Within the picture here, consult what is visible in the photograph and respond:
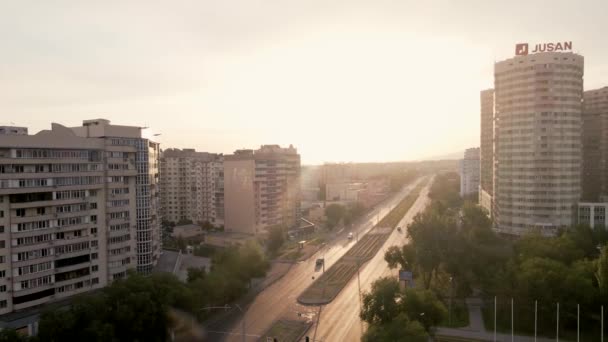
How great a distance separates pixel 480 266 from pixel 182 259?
102 feet

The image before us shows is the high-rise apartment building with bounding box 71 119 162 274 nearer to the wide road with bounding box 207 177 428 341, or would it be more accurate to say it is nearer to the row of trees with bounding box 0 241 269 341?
the row of trees with bounding box 0 241 269 341

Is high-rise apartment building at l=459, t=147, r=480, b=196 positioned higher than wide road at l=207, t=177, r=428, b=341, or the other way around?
high-rise apartment building at l=459, t=147, r=480, b=196

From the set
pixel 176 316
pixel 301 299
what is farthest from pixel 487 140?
pixel 176 316

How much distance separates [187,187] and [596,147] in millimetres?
64114

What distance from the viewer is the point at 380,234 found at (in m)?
76.1

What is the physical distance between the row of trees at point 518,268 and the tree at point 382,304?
31.5 ft

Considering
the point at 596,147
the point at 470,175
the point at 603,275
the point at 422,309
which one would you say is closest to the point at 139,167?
the point at 422,309

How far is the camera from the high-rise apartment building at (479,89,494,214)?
80000mm

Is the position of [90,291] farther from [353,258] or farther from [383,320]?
[353,258]

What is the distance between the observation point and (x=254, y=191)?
6594 cm

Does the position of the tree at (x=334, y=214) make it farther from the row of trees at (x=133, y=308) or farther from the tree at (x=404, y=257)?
the row of trees at (x=133, y=308)

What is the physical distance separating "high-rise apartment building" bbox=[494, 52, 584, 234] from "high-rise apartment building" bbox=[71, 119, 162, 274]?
4162 centimetres

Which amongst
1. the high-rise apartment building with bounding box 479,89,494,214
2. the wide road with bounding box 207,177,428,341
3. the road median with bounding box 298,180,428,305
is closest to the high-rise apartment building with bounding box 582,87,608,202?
the high-rise apartment building with bounding box 479,89,494,214

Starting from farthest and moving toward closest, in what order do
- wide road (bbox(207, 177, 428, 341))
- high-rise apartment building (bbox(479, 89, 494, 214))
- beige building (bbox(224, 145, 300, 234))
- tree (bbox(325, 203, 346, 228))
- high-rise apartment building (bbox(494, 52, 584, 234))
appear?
tree (bbox(325, 203, 346, 228)) → high-rise apartment building (bbox(479, 89, 494, 214)) → beige building (bbox(224, 145, 300, 234)) → high-rise apartment building (bbox(494, 52, 584, 234)) → wide road (bbox(207, 177, 428, 341))
